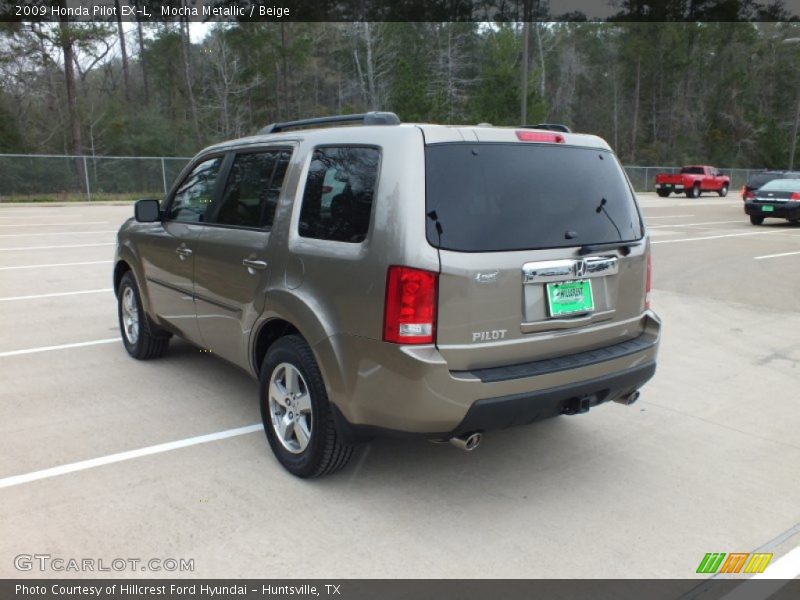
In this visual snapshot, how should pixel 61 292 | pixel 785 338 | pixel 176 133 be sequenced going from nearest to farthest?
pixel 785 338
pixel 61 292
pixel 176 133

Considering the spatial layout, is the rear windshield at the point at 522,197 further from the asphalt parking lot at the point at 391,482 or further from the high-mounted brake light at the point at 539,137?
the asphalt parking lot at the point at 391,482

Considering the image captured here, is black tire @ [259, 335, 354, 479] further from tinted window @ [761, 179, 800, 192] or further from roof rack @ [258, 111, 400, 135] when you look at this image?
tinted window @ [761, 179, 800, 192]

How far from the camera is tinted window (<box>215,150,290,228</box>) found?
157 inches

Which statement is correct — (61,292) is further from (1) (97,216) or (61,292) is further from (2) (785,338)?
(1) (97,216)

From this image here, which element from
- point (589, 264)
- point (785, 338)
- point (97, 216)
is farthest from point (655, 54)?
point (589, 264)

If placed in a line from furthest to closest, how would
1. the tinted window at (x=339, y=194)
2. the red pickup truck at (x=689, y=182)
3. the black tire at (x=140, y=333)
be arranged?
the red pickup truck at (x=689, y=182) < the black tire at (x=140, y=333) < the tinted window at (x=339, y=194)

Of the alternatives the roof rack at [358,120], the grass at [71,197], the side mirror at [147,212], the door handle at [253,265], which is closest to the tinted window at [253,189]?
the door handle at [253,265]

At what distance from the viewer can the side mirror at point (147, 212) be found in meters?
5.17

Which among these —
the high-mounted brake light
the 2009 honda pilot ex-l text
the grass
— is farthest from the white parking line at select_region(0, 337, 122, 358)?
the grass

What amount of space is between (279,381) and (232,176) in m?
1.50

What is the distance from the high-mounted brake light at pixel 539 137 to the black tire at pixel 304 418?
1575mm

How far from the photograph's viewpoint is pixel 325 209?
3.54 meters

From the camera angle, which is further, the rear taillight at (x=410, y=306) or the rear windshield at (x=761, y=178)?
the rear windshield at (x=761, y=178)

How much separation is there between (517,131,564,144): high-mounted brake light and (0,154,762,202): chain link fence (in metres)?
29.4
